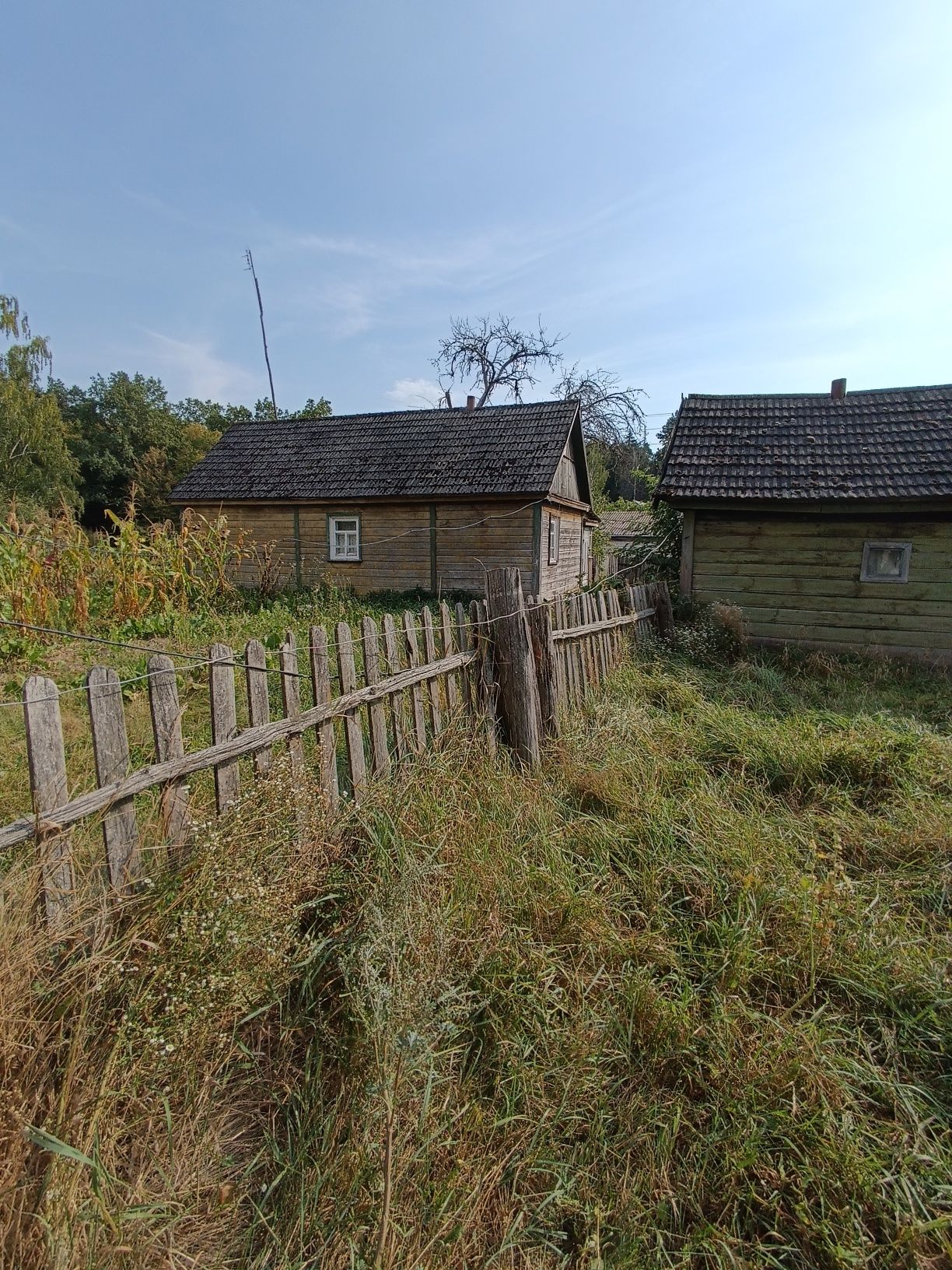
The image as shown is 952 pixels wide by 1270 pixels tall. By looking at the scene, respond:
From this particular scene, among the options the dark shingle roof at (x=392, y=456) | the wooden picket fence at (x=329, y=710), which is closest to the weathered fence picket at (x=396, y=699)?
the wooden picket fence at (x=329, y=710)

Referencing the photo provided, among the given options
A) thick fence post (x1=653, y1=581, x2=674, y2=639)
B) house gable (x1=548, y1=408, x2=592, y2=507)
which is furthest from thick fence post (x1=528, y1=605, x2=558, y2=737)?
house gable (x1=548, y1=408, x2=592, y2=507)

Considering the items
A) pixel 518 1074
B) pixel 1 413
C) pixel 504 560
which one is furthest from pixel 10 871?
pixel 1 413

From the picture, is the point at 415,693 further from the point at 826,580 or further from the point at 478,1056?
the point at 826,580

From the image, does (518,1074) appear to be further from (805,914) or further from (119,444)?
(119,444)

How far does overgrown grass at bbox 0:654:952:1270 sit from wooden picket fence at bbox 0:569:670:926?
0.17m

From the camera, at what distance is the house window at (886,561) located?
914 cm

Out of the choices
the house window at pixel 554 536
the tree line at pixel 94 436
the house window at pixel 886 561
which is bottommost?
the house window at pixel 886 561

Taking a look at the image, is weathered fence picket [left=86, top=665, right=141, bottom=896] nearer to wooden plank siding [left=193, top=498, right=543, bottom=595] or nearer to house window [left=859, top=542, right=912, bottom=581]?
house window [left=859, top=542, right=912, bottom=581]

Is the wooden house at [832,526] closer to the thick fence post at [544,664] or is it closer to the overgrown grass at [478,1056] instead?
the thick fence post at [544,664]

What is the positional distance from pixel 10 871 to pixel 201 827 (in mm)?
598

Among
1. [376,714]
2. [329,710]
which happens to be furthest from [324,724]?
[376,714]

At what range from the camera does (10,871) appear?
178 cm

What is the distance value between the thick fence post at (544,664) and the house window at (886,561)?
24.2ft

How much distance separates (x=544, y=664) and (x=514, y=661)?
0.40 meters
